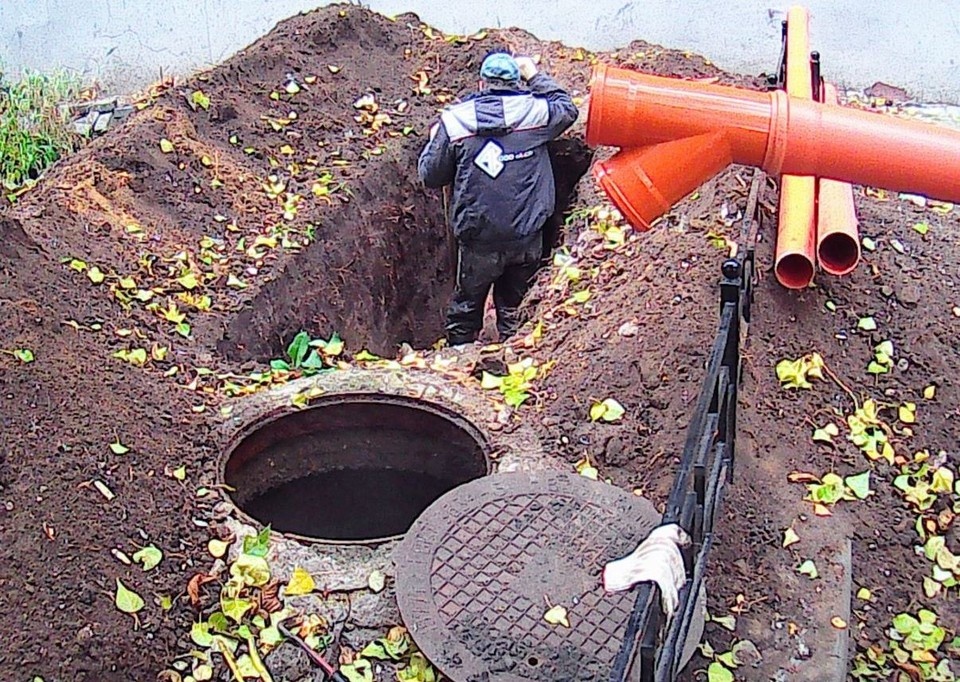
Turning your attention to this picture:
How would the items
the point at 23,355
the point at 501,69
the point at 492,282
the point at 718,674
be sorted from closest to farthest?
the point at 718,674, the point at 23,355, the point at 501,69, the point at 492,282

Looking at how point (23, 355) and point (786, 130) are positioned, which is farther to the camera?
point (23, 355)

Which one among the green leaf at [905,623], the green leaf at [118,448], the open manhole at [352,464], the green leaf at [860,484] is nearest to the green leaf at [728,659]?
the green leaf at [905,623]

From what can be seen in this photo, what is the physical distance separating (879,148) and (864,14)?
6.23 metres

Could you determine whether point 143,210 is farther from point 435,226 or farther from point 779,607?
point 779,607

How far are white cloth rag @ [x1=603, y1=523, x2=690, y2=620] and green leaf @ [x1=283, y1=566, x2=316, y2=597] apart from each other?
1431 mm

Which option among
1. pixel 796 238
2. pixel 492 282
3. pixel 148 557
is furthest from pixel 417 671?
pixel 492 282

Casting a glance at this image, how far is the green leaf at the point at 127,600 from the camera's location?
329 centimetres

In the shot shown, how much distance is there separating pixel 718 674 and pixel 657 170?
142 cm

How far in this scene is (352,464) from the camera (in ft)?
14.5

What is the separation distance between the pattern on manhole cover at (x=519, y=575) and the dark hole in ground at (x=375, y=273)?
1.87m

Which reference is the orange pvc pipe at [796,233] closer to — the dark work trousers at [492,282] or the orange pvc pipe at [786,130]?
the orange pvc pipe at [786,130]

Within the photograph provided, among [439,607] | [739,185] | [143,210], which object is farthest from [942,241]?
[143,210]

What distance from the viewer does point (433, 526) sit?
354 centimetres

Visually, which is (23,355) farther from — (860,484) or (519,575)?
(860,484)
